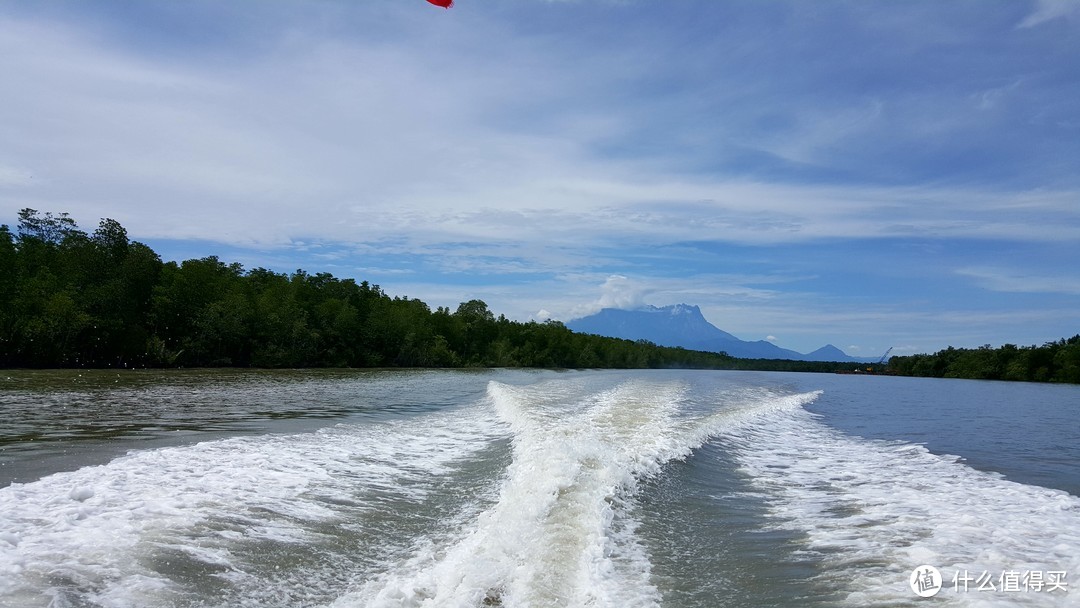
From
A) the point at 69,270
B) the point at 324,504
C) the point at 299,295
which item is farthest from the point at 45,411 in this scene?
the point at 299,295

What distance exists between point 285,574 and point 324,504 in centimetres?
218

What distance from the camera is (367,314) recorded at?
72.1 metres

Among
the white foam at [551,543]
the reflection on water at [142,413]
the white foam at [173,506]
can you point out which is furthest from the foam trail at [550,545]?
the reflection on water at [142,413]

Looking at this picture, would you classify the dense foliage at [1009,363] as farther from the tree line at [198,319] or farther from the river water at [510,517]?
the river water at [510,517]

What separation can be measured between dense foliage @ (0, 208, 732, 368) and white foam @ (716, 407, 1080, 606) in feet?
135

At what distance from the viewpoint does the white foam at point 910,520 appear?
18.0 ft

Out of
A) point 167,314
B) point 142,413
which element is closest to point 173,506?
point 142,413

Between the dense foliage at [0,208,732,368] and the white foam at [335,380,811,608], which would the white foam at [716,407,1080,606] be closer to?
the white foam at [335,380,811,608]

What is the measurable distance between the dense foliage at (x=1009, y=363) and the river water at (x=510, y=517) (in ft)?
261

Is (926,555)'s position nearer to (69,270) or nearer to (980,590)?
(980,590)

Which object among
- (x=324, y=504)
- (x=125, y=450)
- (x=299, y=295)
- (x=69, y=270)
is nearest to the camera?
(x=324, y=504)

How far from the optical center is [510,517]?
6.88m

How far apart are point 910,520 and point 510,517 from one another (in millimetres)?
4667

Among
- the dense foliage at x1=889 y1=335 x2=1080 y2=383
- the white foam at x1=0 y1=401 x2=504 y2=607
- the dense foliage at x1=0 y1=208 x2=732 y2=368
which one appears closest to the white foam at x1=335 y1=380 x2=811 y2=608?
the white foam at x1=0 y1=401 x2=504 y2=607
